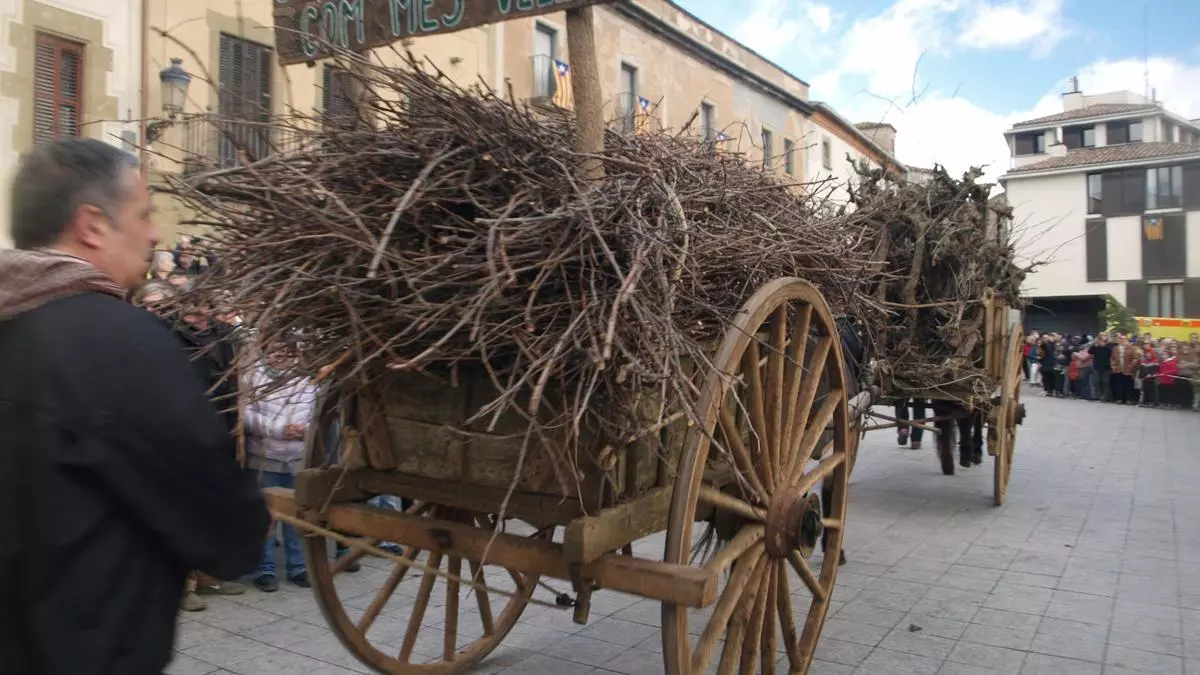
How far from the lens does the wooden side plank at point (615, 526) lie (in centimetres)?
240

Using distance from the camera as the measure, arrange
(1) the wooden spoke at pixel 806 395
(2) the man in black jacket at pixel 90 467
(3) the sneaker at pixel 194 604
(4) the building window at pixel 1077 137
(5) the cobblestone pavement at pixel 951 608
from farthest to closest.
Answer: (4) the building window at pixel 1077 137, (3) the sneaker at pixel 194 604, (5) the cobblestone pavement at pixel 951 608, (1) the wooden spoke at pixel 806 395, (2) the man in black jacket at pixel 90 467

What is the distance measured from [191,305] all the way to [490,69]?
14.1 meters

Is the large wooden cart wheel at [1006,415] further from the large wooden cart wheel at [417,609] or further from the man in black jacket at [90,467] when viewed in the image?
the man in black jacket at [90,467]

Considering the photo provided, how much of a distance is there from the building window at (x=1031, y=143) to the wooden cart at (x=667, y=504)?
152 ft

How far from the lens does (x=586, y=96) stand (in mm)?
2723

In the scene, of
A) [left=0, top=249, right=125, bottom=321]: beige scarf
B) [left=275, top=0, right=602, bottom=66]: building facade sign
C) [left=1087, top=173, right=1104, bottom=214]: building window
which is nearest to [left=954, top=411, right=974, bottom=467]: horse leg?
[left=275, top=0, right=602, bottom=66]: building facade sign

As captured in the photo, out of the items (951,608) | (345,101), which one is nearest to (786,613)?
(951,608)

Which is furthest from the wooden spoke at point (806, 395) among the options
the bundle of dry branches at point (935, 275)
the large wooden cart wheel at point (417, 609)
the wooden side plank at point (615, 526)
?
the bundle of dry branches at point (935, 275)

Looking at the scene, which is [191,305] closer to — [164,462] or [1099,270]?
[164,462]

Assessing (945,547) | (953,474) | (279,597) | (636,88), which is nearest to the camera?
(279,597)

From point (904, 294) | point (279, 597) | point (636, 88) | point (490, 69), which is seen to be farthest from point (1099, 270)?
point (279, 597)

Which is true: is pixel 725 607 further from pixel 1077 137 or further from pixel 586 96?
pixel 1077 137

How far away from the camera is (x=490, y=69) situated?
16.0m

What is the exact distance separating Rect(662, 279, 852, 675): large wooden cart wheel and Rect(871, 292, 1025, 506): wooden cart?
3.42m
